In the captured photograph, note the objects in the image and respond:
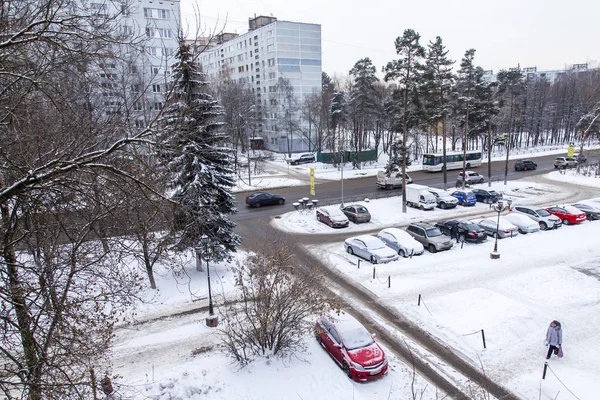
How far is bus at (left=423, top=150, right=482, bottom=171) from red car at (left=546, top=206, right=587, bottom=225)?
22.7 m

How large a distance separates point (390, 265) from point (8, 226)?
1701 cm

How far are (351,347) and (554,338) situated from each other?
20.3 ft

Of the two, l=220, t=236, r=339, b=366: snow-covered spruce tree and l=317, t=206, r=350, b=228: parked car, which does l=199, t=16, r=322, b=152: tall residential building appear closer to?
l=317, t=206, r=350, b=228: parked car

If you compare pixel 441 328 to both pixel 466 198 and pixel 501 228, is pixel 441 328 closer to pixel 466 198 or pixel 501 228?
pixel 501 228

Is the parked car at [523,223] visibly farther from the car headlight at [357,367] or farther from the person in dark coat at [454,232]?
the car headlight at [357,367]

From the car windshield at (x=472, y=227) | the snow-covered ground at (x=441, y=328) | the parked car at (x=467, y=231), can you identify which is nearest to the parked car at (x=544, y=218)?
the snow-covered ground at (x=441, y=328)

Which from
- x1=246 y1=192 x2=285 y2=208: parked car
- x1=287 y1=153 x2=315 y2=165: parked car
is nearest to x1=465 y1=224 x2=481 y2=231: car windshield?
x1=246 y1=192 x2=285 y2=208: parked car

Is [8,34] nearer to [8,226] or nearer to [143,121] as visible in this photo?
[143,121]

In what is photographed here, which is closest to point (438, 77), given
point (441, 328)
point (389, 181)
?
point (389, 181)

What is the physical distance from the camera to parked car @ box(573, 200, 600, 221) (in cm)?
2691

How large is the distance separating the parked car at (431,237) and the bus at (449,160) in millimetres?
28102

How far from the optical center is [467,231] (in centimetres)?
2297

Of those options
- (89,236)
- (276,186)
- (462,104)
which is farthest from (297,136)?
(89,236)

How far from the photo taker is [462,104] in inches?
1486
